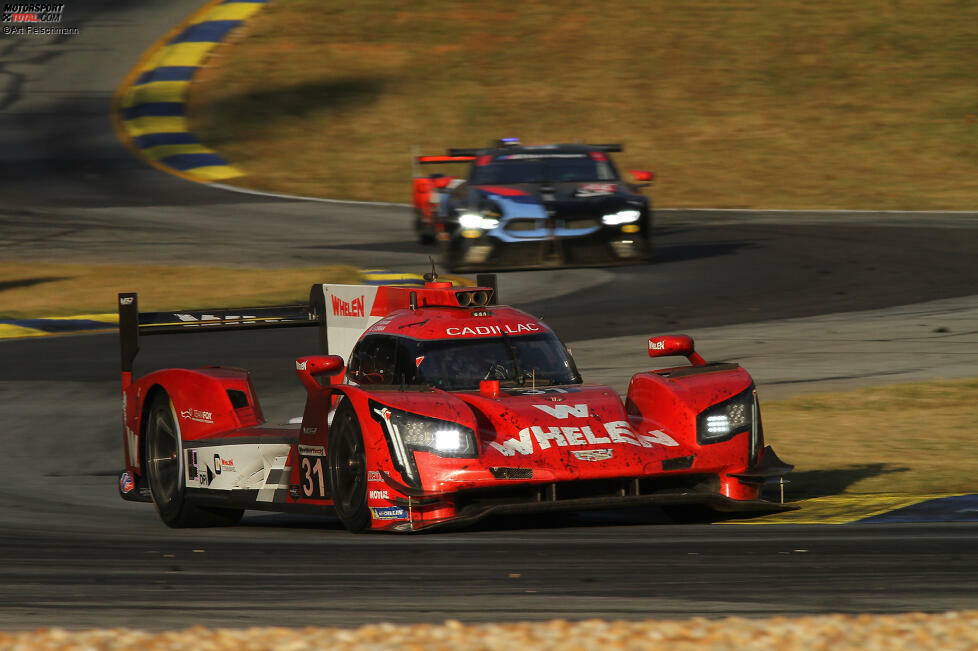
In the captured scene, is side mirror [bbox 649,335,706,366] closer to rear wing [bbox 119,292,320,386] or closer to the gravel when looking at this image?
rear wing [bbox 119,292,320,386]

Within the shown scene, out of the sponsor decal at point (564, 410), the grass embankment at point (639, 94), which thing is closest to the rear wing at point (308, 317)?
the sponsor decal at point (564, 410)

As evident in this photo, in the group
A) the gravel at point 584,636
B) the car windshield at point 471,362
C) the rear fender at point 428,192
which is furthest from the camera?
the rear fender at point 428,192

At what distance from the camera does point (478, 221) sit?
19.8 metres

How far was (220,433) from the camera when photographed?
9.52m

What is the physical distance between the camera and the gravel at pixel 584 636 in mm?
4809

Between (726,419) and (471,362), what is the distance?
149 centimetres

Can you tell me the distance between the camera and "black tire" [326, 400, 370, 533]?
8.21 metres

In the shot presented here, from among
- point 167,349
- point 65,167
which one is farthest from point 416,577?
point 65,167

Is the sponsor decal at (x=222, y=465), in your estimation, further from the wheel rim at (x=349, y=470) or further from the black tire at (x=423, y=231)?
the black tire at (x=423, y=231)

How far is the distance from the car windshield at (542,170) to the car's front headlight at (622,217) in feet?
2.87

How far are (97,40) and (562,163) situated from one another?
2513 centimetres

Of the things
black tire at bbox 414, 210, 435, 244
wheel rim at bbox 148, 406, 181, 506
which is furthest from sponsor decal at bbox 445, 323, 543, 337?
black tire at bbox 414, 210, 435, 244

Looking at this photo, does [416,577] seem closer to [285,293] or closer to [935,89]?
[285,293]

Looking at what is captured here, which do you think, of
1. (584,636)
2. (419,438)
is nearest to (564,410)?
(419,438)
